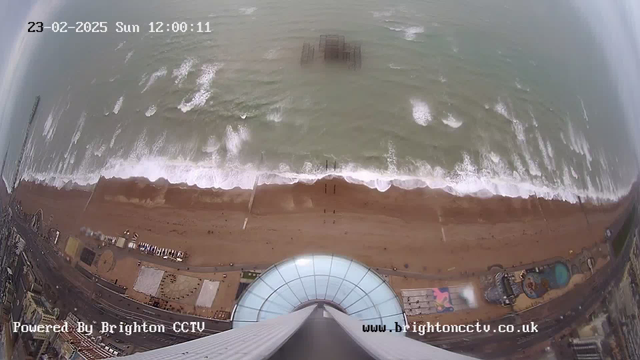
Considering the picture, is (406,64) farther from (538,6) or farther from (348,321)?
(348,321)

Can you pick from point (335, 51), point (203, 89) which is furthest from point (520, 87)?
point (203, 89)

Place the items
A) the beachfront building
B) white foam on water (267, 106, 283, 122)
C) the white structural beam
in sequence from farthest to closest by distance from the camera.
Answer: white foam on water (267, 106, 283, 122) < the beachfront building < the white structural beam

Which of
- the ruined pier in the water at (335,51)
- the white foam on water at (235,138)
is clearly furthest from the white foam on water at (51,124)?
the ruined pier in the water at (335,51)

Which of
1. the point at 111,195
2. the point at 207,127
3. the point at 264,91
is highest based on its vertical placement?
the point at 264,91

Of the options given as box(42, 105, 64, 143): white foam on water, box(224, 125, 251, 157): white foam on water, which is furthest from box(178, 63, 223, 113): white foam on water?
box(42, 105, 64, 143): white foam on water

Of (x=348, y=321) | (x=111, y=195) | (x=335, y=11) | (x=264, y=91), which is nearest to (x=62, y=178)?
(x=111, y=195)

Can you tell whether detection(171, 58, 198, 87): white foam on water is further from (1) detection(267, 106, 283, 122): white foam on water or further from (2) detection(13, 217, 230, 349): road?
(2) detection(13, 217, 230, 349): road

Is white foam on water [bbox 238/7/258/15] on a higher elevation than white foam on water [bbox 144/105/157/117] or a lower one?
higher
